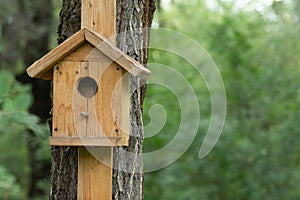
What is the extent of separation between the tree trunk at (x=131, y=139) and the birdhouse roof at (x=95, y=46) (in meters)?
0.22

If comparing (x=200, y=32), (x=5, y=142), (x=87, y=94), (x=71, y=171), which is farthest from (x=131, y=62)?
(x=5, y=142)

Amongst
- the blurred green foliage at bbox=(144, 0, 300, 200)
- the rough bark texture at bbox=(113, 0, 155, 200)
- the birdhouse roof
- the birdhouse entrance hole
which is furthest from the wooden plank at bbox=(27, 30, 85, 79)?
the blurred green foliage at bbox=(144, 0, 300, 200)

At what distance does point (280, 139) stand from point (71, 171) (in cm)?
333

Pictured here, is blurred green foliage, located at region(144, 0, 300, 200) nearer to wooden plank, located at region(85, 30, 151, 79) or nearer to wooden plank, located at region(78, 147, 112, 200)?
wooden plank, located at region(78, 147, 112, 200)

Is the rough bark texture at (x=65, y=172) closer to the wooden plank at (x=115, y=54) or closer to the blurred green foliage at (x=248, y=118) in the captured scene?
the wooden plank at (x=115, y=54)

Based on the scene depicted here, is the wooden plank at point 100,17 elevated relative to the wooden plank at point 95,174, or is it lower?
elevated

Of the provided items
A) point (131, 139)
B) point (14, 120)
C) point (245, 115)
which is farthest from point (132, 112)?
point (245, 115)

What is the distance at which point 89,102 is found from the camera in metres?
2.23

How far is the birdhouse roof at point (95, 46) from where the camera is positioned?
7.17 feet

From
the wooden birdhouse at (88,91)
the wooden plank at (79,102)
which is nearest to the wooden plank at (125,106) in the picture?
the wooden birdhouse at (88,91)

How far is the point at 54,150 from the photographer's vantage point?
2.45 meters

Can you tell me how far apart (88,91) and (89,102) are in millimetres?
49

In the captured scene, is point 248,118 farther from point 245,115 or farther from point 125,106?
point 125,106

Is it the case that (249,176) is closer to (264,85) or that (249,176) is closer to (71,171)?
(264,85)
